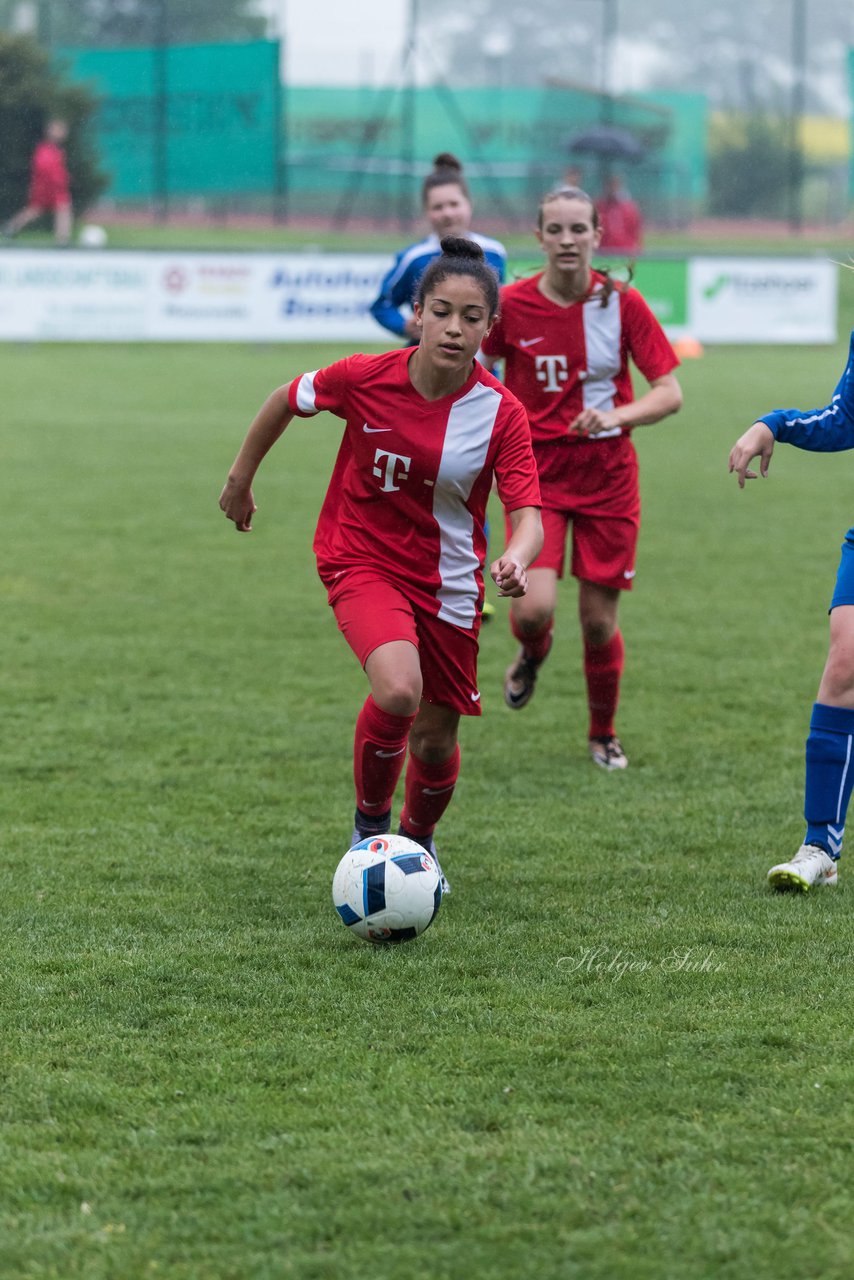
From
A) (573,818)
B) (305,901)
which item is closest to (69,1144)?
(305,901)

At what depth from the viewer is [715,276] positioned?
70.0 feet

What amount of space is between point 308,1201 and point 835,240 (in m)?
32.3

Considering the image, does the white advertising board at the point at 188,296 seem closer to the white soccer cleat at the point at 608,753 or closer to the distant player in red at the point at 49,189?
the distant player in red at the point at 49,189

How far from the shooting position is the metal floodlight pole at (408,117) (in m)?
29.0

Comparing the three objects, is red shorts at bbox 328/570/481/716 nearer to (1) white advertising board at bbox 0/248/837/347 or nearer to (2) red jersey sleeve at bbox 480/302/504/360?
(2) red jersey sleeve at bbox 480/302/504/360

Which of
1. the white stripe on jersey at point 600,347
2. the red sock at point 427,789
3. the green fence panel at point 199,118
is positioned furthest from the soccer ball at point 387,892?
the green fence panel at point 199,118

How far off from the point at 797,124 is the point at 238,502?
1162 inches

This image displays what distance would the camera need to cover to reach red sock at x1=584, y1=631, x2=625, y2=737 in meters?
6.15

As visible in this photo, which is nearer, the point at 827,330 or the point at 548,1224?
the point at 548,1224

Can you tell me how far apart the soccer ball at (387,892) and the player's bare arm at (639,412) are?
5.55 ft

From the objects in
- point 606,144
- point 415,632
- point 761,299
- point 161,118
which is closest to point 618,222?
point 761,299

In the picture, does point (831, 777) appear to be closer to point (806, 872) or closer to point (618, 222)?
point (806, 872)

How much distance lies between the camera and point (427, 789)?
15.1ft

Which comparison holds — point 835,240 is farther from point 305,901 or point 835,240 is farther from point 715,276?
point 305,901
